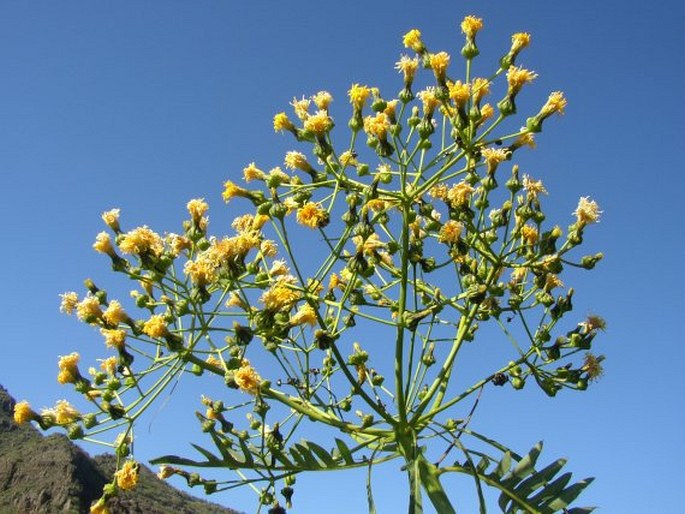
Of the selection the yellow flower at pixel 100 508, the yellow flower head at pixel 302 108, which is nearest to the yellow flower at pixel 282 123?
the yellow flower head at pixel 302 108

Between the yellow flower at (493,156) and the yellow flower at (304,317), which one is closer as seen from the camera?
the yellow flower at (304,317)

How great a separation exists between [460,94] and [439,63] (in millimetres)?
505

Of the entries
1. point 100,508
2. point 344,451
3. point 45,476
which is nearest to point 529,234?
point 344,451

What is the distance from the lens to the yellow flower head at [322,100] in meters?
5.09

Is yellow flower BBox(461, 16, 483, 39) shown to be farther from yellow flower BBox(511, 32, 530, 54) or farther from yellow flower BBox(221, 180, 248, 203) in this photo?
yellow flower BBox(221, 180, 248, 203)

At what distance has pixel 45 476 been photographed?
11075cm

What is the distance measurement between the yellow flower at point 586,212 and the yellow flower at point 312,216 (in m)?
1.74

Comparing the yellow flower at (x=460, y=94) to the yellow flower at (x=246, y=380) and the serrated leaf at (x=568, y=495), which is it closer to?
the yellow flower at (x=246, y=380)

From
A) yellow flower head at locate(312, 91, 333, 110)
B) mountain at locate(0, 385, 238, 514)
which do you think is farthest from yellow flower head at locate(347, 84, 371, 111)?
mountain at locate(0, 385, 238, 514)

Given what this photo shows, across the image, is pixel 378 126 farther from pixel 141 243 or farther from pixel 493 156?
pixel 141 243

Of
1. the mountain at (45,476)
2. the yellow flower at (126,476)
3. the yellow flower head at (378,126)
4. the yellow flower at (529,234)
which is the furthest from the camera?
the mountain at (45,476)

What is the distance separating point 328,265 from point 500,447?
1522mm

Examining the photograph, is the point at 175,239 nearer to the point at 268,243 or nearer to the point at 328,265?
the point at 268,243

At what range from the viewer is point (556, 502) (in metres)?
4.26
